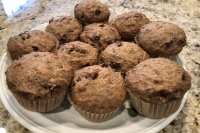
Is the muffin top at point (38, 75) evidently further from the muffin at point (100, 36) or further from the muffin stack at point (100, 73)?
the muffin at point (100, 36)

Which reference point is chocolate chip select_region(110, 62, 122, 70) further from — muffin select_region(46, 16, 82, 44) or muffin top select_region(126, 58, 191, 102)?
muffin select_region(46, 16, 82, 44)

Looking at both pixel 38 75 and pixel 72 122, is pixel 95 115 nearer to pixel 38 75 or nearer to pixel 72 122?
pixel 72 122

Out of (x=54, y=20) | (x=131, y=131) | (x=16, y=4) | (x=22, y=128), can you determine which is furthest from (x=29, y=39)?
(x=16, y=4)

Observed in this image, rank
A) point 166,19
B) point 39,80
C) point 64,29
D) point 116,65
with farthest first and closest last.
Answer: point 166,19 < point 64,29 < point 116,65 < point 39,80

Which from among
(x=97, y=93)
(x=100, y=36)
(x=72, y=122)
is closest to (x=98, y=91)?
(x=97, y=93)

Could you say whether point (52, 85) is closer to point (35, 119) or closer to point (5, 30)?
point (35, 119)

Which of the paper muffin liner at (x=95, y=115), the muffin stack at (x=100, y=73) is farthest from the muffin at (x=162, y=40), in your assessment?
the paper muffin liner at (x=95, y=115)
